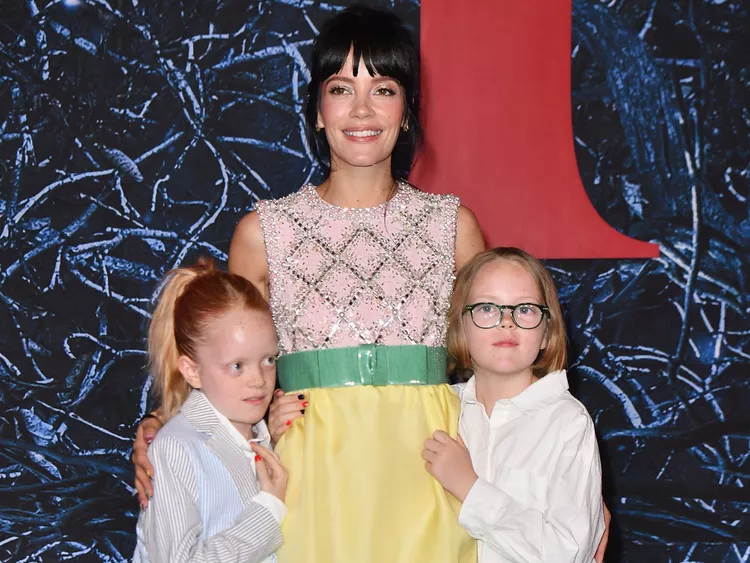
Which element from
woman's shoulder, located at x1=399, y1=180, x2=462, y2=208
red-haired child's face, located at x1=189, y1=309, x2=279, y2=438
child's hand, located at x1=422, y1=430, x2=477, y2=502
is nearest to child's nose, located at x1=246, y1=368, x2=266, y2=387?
red-haired child's face, located at x1=189, y1=309, x2=279, y2=438

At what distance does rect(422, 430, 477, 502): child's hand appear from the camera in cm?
185

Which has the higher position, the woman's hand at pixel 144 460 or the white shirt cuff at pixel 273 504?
the woman's hand at pixel 144 460

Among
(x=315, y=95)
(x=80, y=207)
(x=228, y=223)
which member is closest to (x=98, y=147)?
(x=80, y=207)

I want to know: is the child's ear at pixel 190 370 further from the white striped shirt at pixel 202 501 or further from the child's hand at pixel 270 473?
the child's hand at pixel 270 473

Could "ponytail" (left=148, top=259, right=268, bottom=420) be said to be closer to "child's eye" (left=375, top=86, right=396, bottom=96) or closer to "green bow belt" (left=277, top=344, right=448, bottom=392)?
"green bow belt" (left=277, top=344, right=448, bottom=392)

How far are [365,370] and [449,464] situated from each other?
0.26 metres

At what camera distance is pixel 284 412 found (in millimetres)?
1982

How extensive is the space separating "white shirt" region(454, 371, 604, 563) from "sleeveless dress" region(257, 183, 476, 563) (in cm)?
8

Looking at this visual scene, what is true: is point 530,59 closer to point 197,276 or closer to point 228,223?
point 228,223

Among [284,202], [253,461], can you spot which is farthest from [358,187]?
[253,461]

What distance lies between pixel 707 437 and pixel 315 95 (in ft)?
5.41

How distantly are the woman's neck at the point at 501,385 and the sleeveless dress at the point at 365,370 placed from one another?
70 millimetres

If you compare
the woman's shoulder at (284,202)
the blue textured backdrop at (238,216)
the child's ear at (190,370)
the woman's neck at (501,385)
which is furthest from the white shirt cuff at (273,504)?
the blue textured backdrop at (238,216)

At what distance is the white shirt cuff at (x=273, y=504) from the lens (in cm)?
185
